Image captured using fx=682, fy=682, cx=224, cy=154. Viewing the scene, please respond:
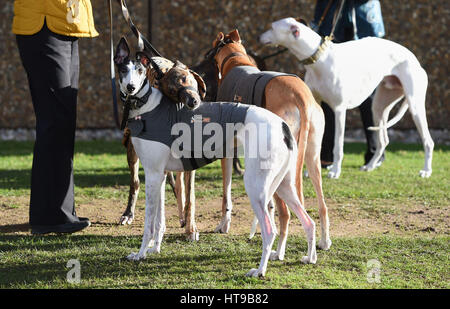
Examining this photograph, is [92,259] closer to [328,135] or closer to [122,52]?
[122,52]

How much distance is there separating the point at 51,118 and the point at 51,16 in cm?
81

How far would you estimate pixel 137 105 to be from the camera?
15.6ft

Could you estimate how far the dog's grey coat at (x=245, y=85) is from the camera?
16.9 ft

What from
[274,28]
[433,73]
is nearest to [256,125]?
[274,28]

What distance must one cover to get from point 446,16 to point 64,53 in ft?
26.3

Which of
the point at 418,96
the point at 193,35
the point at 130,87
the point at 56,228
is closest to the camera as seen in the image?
the point at 130,87

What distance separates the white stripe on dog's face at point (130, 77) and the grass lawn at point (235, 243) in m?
1.22

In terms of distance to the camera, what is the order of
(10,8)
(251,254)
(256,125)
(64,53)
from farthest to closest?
(10,8), (64,53), (251,254), (256,125)

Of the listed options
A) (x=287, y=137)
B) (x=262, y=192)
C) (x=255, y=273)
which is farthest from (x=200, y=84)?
(x=255, y=273)

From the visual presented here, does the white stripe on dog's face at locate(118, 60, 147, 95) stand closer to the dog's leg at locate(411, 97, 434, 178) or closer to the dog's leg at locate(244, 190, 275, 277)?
the dog's leg at locate(244, 190, 275, 277)

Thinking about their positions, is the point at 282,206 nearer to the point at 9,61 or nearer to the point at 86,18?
the point at 86,18

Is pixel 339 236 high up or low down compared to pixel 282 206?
down

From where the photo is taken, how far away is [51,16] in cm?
537

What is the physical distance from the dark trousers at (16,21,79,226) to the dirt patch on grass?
354 millimetres
